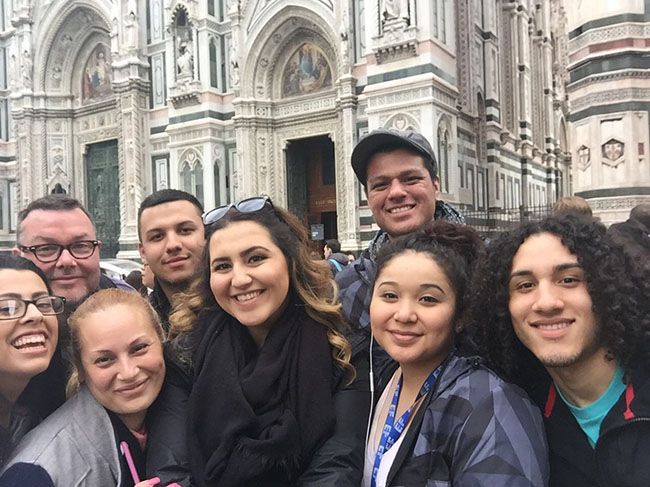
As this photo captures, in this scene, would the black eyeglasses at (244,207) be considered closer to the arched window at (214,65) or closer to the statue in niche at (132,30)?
the arched window at (214,65)

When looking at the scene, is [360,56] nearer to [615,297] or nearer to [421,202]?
[421,202]

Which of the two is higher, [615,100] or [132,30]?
[132,30]

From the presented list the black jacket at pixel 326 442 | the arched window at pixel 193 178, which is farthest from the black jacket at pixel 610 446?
the arched window at pixel 193 178

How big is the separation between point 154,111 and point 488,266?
19409 mm

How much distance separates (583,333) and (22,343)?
2086 millimetres

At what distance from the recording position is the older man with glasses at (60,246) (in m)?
3.01

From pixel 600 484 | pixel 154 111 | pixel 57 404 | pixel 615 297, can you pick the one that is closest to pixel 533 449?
pixel 600 484

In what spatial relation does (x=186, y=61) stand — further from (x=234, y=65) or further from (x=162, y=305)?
(x=162, y=305)

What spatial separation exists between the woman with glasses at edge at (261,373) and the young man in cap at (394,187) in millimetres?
340

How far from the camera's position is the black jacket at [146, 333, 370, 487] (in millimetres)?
1977

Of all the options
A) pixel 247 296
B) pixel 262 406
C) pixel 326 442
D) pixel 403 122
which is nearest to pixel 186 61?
pixel 403 122

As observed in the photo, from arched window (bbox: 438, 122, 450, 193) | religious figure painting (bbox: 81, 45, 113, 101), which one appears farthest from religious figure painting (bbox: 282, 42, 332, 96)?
religious figure painting (bbox: 81, 45, 113, 101)

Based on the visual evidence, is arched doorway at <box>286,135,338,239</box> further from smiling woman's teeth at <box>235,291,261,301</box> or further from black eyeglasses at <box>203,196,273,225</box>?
smiling woman's teeth at <box>235,291,261,301</box>

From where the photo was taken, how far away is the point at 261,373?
83.2 inches
